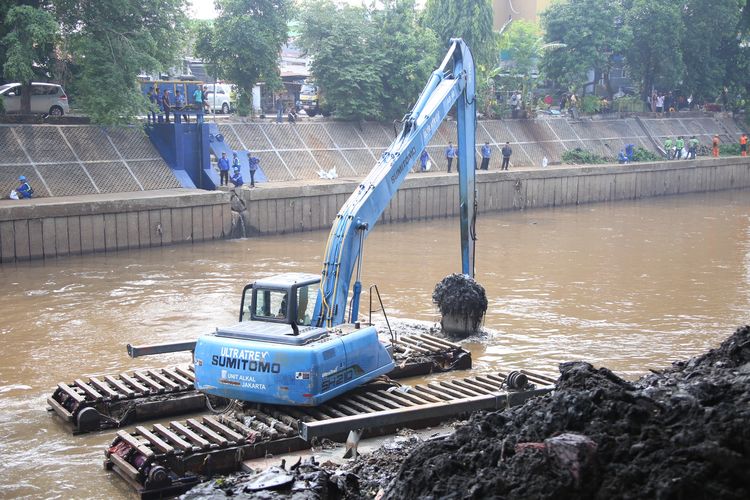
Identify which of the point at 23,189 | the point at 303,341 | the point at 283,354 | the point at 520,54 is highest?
the point at 520,54

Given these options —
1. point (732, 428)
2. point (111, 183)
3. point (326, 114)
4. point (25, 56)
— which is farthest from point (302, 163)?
point (732, 428)

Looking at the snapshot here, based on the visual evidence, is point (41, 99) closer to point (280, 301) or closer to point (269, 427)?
point (280, 301)

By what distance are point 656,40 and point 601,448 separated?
4562cm

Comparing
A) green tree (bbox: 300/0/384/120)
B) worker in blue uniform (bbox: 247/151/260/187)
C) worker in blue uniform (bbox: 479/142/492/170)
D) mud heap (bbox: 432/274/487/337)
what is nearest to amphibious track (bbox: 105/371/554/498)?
mud heap (bbox: 432/274/487/337)

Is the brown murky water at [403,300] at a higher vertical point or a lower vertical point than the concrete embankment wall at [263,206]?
lower

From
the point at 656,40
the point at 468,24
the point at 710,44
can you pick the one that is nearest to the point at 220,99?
the point at 468,24

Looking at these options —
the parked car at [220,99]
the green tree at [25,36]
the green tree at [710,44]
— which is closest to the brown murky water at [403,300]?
the green tree at [25,36]

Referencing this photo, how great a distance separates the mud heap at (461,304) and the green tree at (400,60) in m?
22.2

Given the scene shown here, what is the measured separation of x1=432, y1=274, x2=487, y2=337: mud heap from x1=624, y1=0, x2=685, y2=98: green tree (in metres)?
35.0

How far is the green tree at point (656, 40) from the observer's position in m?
49.3

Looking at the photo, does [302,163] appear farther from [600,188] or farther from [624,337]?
[624,337]

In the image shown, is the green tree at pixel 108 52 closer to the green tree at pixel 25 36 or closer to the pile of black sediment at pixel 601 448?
the green tree at pixel 25 36

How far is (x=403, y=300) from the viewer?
70.5ft

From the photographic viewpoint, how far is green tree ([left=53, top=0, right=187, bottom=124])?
96.6 ft
